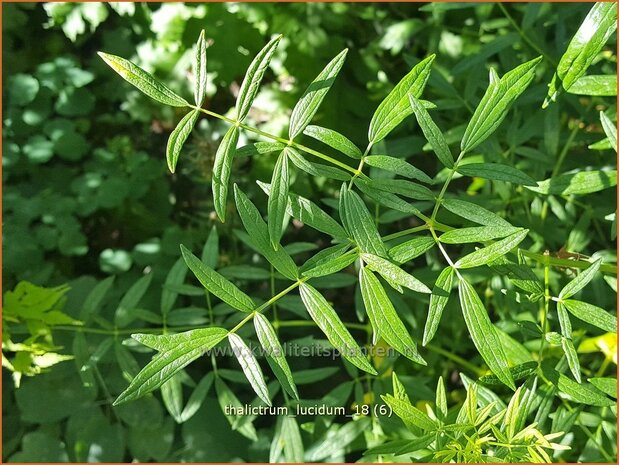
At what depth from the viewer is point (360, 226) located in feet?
2.76

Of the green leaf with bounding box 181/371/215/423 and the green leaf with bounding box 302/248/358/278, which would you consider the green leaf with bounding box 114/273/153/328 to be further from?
the green leaf with bounding box 302/248/358/278

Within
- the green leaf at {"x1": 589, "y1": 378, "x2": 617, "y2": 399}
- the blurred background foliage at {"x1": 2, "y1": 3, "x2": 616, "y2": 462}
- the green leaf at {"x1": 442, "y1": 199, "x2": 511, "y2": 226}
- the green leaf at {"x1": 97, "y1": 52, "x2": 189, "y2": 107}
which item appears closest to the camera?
the green leaf at {"x1": 97, "y1": 52, "x2": 189, "y2": 107}

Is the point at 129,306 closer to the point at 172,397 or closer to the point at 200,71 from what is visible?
the point at 172,397

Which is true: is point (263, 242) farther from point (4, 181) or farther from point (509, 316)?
point (4, 181)

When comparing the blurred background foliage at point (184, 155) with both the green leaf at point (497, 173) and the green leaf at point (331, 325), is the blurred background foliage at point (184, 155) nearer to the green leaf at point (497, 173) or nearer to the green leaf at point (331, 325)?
the green leaf at point (497, 173)

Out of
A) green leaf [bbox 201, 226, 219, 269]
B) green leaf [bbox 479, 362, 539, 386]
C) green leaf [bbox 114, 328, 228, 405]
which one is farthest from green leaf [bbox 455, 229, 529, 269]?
green leaf [bbox 201, 226, 219, 269]

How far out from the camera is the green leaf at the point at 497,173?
0.93 meters

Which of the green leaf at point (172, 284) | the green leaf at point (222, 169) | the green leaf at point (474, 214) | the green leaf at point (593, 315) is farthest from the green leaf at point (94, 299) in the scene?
the green leaf at point (593, 315)

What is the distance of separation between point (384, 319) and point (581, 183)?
481 millimetres

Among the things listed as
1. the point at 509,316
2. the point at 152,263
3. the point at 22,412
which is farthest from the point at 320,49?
the point at 22,412

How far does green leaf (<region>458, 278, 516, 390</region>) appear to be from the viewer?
856mm

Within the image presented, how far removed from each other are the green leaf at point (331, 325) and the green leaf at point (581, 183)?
0.45 meters

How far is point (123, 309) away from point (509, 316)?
2.54 ft

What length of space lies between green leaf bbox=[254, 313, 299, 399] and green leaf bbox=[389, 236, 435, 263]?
7.1 inches
